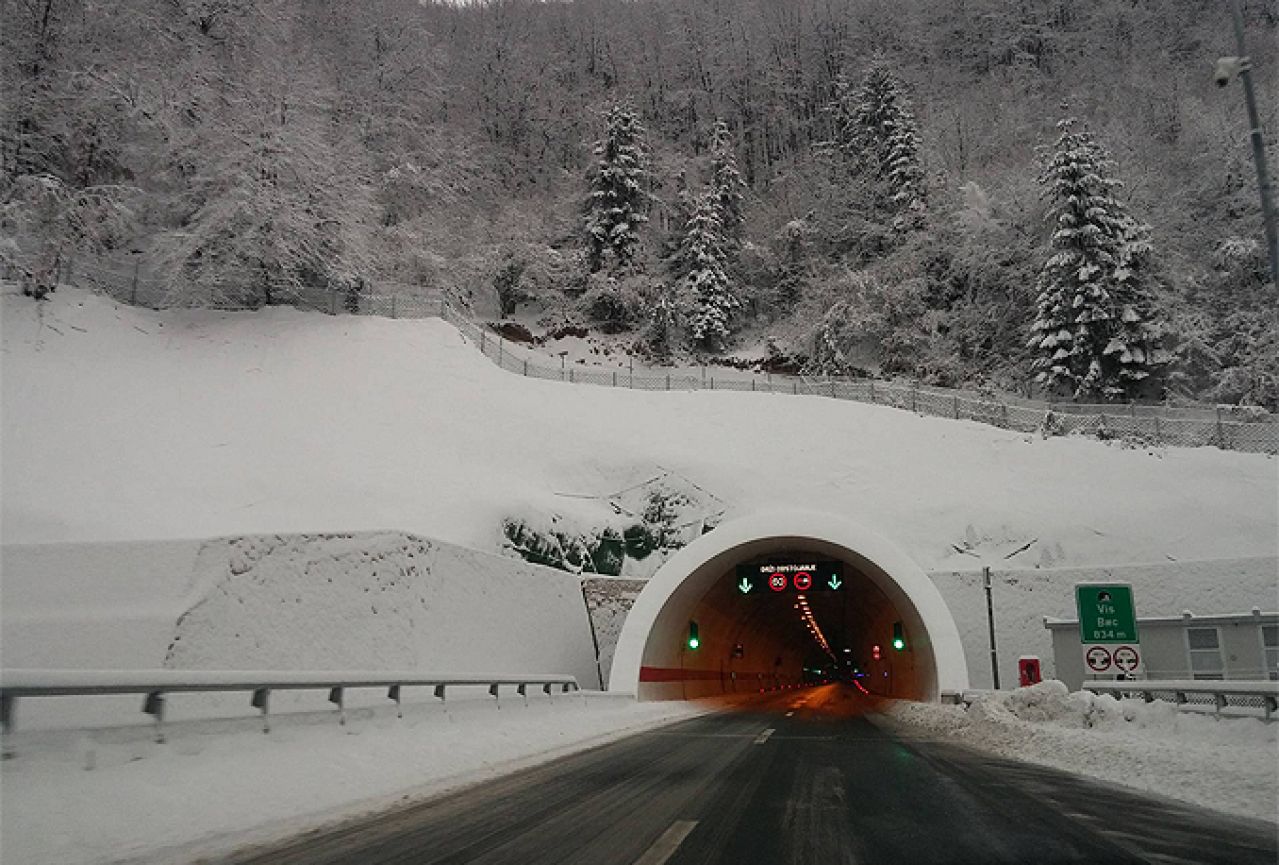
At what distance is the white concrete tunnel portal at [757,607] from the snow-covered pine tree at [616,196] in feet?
79.8

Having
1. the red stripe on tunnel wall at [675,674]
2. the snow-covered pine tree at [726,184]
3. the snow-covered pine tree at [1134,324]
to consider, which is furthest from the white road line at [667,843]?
the snow-covered pine tree at [726,184]

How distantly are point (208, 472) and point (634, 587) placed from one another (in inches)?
518

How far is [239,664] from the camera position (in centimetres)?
1711

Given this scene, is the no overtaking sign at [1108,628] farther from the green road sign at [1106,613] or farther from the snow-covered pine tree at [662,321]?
the snow-covered pine tree at [662,321]

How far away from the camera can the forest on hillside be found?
103ft

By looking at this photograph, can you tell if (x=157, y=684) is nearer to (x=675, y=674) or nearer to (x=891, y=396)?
(x=675, y=674)

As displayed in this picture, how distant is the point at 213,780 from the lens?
21.4ft

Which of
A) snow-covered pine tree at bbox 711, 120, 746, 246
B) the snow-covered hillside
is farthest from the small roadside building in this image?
snow-covered pine tree at bbox 711, 120, 746, 246

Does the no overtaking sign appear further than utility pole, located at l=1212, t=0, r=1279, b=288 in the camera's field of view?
Yes

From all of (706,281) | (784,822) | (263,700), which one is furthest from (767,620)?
(784,822)

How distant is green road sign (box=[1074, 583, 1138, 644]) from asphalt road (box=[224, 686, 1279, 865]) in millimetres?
4784

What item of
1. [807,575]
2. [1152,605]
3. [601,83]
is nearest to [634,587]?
[807,575]

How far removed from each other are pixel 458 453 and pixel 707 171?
37490 mm

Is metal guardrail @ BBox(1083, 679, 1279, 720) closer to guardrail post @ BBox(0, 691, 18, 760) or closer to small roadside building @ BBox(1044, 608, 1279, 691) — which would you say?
small roadside building @ BBox(1044, 608, 1279, 691)
